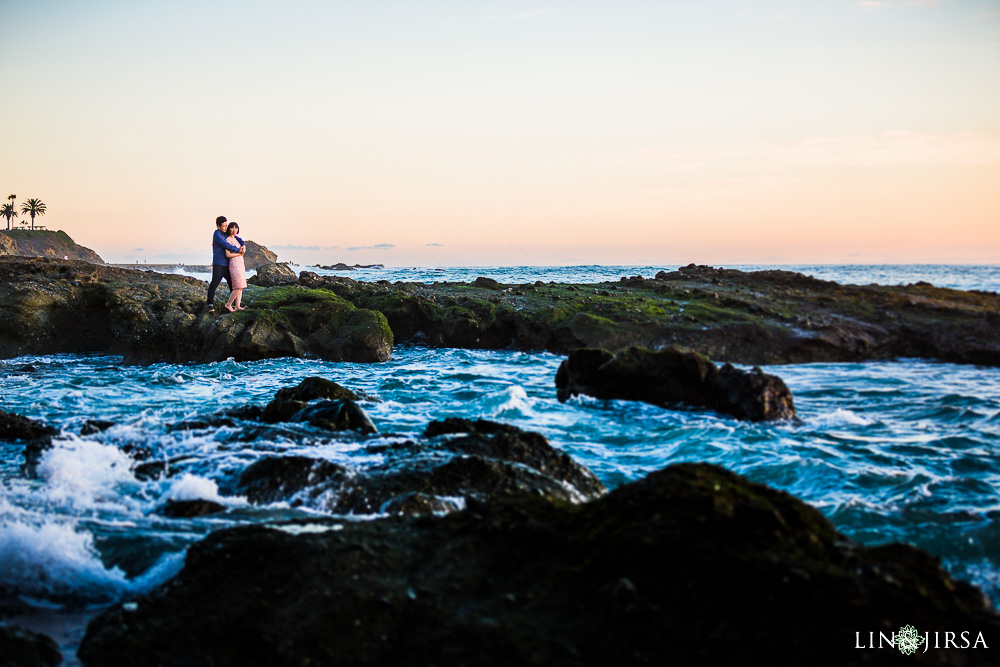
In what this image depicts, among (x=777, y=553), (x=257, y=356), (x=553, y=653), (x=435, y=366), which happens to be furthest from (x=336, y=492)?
(x=257, y=356)

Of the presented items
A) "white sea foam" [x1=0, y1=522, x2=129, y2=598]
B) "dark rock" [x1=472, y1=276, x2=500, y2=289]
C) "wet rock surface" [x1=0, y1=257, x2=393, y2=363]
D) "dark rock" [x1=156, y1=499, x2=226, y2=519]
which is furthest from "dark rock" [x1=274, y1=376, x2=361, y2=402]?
"dark rock" [x1=472, y1=276, x2=500, y2=289]

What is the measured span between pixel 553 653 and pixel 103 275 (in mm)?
21064

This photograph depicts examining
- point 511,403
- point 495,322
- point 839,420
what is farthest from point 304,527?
point 495,322

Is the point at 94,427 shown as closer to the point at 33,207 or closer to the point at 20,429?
the point at 20,429

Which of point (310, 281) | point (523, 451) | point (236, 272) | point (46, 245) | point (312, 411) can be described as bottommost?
point (312, 411)

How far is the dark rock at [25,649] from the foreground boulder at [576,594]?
176 millimetres

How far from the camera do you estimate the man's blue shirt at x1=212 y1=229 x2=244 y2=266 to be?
55.2 ft

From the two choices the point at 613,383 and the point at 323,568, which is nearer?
the point at 323,568

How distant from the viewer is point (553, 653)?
10.7ft

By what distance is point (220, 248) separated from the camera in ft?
55.7

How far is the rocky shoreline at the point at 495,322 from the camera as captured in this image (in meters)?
15.5

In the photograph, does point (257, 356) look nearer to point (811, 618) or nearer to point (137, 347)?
point (137, 347)

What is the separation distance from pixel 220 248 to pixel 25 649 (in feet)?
47.8

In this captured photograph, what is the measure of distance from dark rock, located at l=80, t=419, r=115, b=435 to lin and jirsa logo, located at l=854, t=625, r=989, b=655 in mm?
8597
